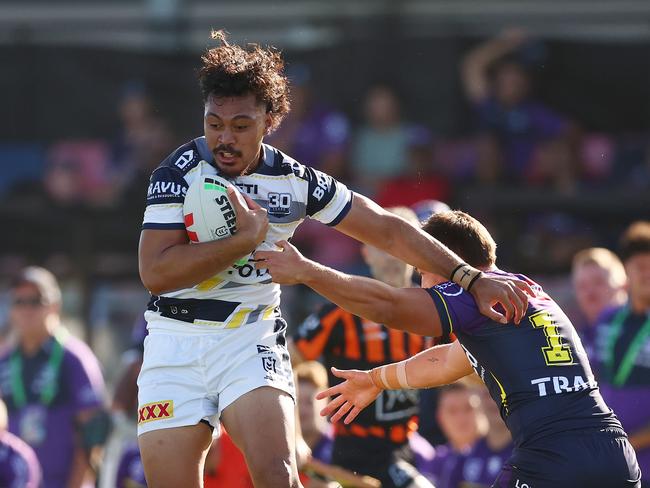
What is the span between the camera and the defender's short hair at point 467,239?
5617 millimetres

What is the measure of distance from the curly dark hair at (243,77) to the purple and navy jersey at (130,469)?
169 inches

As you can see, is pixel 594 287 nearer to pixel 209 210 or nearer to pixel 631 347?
pixel 631 347

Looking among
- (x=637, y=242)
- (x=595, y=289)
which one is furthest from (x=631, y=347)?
(x=595, y=289)

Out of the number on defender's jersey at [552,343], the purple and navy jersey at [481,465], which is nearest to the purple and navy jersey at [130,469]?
the purple and navy jersey at [481,465]

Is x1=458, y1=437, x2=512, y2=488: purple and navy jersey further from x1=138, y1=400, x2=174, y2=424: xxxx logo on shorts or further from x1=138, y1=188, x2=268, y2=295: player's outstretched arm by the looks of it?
x1=138, y1=188, x2=268, y2=295: player's outstretched arm

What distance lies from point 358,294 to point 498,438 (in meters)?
3.68

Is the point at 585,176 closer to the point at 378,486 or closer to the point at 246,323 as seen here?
the point at 378,486

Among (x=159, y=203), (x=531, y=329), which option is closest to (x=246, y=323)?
(x=159, y=203)

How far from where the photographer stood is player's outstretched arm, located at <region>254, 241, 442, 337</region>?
16.7 ft

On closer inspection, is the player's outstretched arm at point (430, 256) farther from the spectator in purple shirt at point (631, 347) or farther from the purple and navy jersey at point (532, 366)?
the spectator in purple shirt at point (631, 347)

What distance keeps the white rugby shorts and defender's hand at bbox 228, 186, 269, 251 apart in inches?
18.6

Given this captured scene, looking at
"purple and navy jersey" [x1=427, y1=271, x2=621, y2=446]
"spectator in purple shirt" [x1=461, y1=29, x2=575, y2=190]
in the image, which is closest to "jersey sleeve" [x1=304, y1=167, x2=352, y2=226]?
"purple and navy jersey" [x1=427, y1=271, x2=621, y2=446]

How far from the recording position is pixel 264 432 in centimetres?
527

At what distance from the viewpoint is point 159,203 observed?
5.35m
